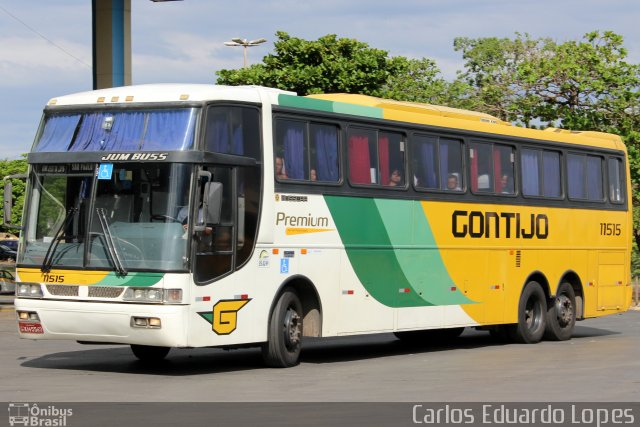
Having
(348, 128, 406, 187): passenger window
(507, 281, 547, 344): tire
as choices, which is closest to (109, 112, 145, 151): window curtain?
(348, 128, 406, 187): passenger window

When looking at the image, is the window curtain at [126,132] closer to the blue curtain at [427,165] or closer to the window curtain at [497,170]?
the blue curtain at [427,165]

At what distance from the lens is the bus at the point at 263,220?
48.7 feet

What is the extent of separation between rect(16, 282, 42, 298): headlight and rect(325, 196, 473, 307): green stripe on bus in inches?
156

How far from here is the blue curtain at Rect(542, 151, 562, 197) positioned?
22.3 m

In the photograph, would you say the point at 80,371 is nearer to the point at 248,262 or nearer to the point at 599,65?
the point at 248,262

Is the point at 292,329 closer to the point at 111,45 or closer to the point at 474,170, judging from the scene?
the point at 474,170

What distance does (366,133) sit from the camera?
18.0 metres

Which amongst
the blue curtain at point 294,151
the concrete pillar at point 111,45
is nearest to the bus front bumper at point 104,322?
the blue curtain at point 294,151

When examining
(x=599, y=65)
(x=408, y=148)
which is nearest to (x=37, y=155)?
(x=408, y=148)

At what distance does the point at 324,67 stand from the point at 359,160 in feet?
85.2

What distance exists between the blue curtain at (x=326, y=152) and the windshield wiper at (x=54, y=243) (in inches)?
132
